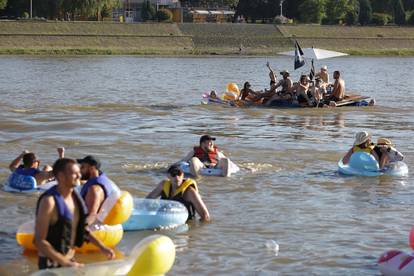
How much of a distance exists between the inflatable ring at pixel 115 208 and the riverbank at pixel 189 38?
190ft

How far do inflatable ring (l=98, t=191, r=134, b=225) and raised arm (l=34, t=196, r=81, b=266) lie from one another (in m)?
2.09

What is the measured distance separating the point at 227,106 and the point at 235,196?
1403 centimetres

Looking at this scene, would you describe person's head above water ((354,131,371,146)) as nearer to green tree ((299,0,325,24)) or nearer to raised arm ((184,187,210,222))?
raised arm ((184,187,210,222))

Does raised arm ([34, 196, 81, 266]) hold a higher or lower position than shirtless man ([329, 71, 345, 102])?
higher

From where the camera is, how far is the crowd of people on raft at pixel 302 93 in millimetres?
27406

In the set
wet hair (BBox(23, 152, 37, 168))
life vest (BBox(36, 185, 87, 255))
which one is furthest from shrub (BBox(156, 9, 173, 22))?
life vest (BBox(36, 185, 87, 255))

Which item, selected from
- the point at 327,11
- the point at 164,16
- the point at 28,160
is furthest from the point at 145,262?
the point at 327,11

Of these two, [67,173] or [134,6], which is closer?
[67,173]

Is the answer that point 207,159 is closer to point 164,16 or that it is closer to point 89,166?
point 89,166

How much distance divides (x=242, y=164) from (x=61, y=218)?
994 centimetres

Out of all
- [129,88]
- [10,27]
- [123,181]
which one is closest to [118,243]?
[123,181]

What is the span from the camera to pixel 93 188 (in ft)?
31.4

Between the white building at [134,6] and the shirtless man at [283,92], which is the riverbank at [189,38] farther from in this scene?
the shirtless man at [283,92]

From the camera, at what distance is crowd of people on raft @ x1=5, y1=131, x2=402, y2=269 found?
284 inches
